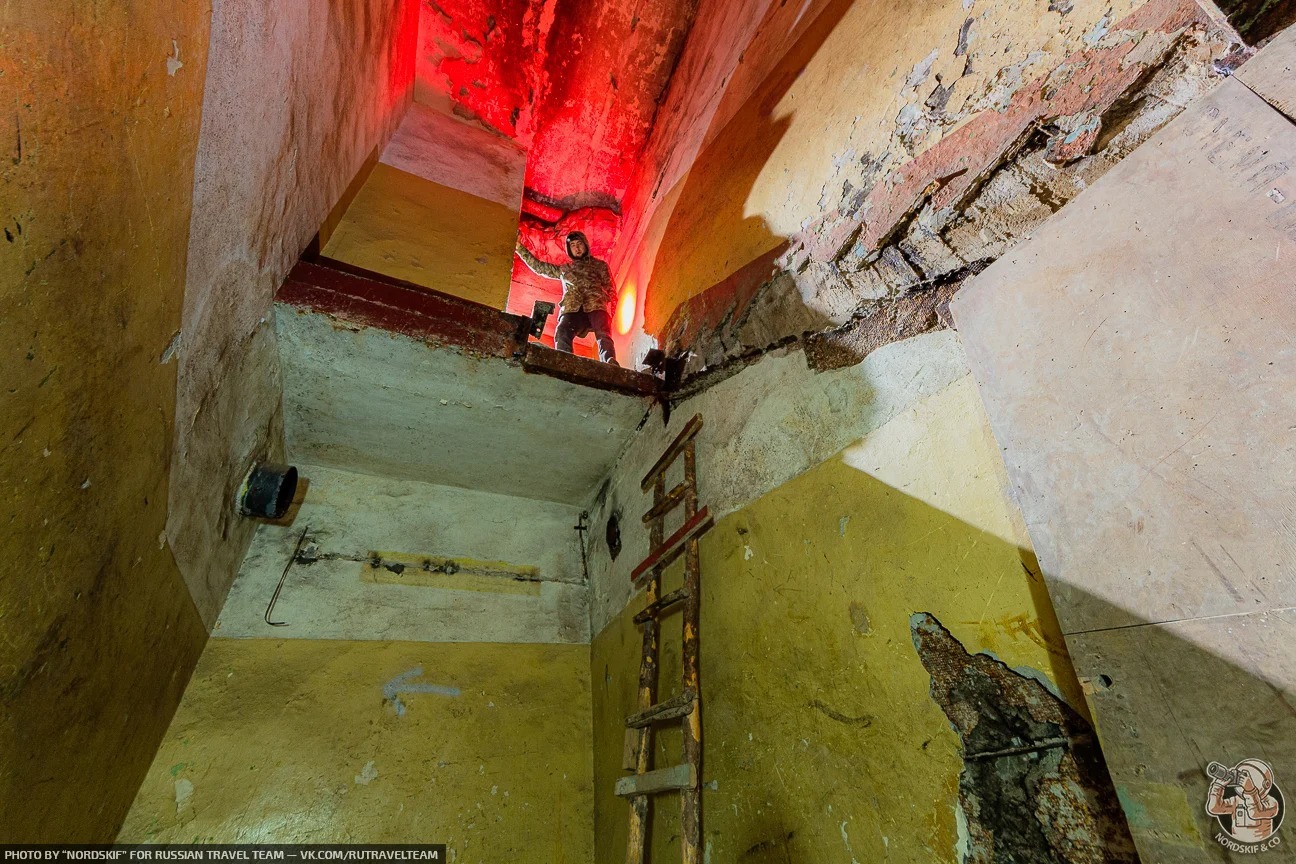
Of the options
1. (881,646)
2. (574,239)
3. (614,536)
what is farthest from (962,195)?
(574,239)

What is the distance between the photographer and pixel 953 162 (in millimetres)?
1542

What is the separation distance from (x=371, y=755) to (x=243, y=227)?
2.42m

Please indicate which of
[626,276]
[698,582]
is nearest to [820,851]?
[698,582]

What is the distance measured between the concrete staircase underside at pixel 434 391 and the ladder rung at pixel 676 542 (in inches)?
34.7

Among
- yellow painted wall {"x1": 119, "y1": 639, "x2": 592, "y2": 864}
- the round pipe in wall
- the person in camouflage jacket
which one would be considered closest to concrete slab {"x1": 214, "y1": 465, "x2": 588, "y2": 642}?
yellow painted wall {"x1": 119, "y1": 639, "x2": 592, "y2": 864}

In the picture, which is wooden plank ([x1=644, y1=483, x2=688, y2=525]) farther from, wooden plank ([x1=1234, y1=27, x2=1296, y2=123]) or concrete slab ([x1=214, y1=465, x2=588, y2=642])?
wooden plank ([x1=1234, y1=27, x2=1296, y2=123])

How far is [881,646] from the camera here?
1.29 m

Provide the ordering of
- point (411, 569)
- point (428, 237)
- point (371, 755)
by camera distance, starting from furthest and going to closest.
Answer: point (428, 237) → point (411, 569) → point (371, 755)

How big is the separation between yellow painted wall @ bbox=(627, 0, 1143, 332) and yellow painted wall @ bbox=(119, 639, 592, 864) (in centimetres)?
260

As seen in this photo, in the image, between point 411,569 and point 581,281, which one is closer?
point 411,569

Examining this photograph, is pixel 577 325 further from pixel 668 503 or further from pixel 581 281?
pixel 668 503

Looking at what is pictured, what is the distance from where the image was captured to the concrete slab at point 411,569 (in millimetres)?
2758

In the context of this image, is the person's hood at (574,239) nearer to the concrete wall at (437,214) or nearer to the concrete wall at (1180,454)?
the concrete wall at (437,214)

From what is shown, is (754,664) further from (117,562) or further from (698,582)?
(117,562)
